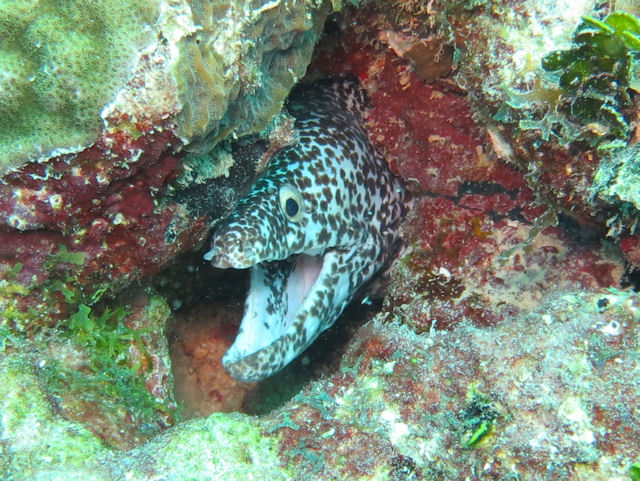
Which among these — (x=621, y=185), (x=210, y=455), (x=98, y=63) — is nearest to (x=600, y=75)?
(x=621, y=185)

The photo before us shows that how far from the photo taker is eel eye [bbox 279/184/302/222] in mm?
3418

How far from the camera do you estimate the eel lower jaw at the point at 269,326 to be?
3.19 m

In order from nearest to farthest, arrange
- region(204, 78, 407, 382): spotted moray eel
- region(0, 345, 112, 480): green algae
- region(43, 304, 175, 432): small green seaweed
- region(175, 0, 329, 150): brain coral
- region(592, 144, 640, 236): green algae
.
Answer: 1. region(0, 345, 112, 480): green algae
2. region(175, 0, 329, 150): brain coral
3. region(592, 144, 640, 236): green algae
4. region(43, 304, 175, 432): small green seaweed
5. region(204, 78, 407, 382): spotted moray eel

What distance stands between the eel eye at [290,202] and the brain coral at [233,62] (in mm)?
646

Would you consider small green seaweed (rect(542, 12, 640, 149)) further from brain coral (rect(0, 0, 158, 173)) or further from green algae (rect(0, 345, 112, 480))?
green algae (rect(0, 345, 112, 480))

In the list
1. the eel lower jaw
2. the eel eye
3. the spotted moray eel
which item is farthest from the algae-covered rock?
the eel lower jaw

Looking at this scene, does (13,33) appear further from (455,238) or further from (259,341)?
(455,238)

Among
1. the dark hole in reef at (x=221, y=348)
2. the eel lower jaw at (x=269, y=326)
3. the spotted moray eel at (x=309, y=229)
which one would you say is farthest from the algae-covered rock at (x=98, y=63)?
the dark hole in reef at (x=221, y=348)

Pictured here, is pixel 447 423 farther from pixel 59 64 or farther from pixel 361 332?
pixel 59 64

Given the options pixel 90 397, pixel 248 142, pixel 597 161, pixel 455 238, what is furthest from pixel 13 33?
pixel 455 238

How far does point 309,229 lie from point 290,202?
28 centimetres

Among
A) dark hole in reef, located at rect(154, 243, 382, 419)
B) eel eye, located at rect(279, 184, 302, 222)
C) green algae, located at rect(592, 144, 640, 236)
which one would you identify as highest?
green algae, located at rect(592, 144, 640, 236)

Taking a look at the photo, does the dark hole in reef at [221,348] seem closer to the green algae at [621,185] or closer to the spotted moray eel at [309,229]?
the spotted moray eel at [309,229]

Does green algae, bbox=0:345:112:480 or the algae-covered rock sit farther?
green algae, bbox=0:345:112:480
